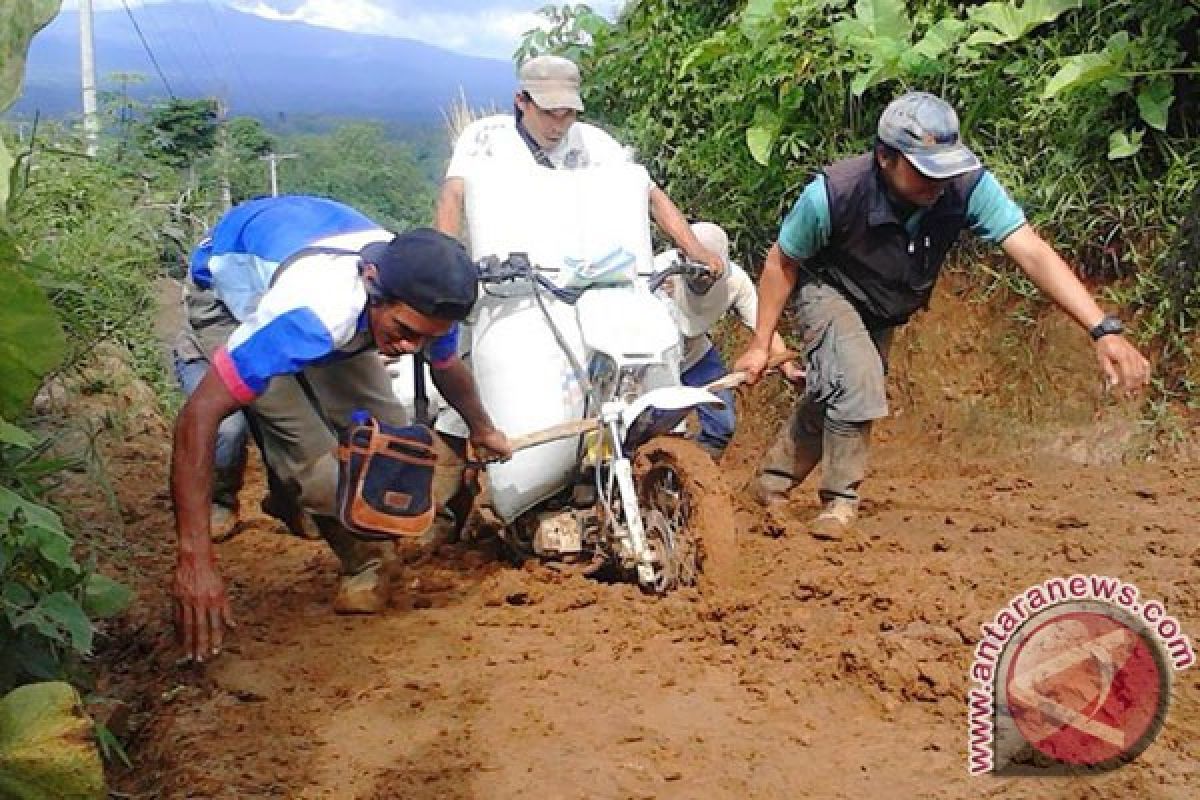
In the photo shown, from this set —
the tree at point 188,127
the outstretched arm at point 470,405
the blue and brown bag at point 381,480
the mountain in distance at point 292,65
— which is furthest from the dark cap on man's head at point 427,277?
the mountain in distance at point 292,65

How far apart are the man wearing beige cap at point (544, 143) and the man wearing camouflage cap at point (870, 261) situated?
0.56 m

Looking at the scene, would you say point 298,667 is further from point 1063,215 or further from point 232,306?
point 1063,215

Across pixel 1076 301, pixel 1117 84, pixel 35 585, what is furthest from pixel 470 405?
pixel 1117 84

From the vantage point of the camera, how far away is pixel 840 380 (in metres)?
5.00

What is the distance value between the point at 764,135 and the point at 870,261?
3.04 meters

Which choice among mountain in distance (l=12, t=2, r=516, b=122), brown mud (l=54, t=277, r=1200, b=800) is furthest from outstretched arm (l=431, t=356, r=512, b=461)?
mountain in distance (l=12, t=2, r=516, b=122)

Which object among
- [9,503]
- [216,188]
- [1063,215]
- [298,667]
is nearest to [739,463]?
[1063,215]

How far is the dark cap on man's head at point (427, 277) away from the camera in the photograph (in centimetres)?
373

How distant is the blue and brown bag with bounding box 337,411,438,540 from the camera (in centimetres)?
411

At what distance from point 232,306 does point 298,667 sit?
1.36 meters

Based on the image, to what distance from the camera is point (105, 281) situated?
6105mm

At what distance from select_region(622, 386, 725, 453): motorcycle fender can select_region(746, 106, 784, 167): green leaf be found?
11.7ft

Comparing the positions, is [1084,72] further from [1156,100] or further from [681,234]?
[681,234]

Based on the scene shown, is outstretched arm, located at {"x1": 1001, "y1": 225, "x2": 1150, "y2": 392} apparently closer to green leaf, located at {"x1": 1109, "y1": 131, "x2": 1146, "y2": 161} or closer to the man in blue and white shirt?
green leaf, located at {"x1": 1109, "y1": 131, "x2": 1146, "y2": 161}
